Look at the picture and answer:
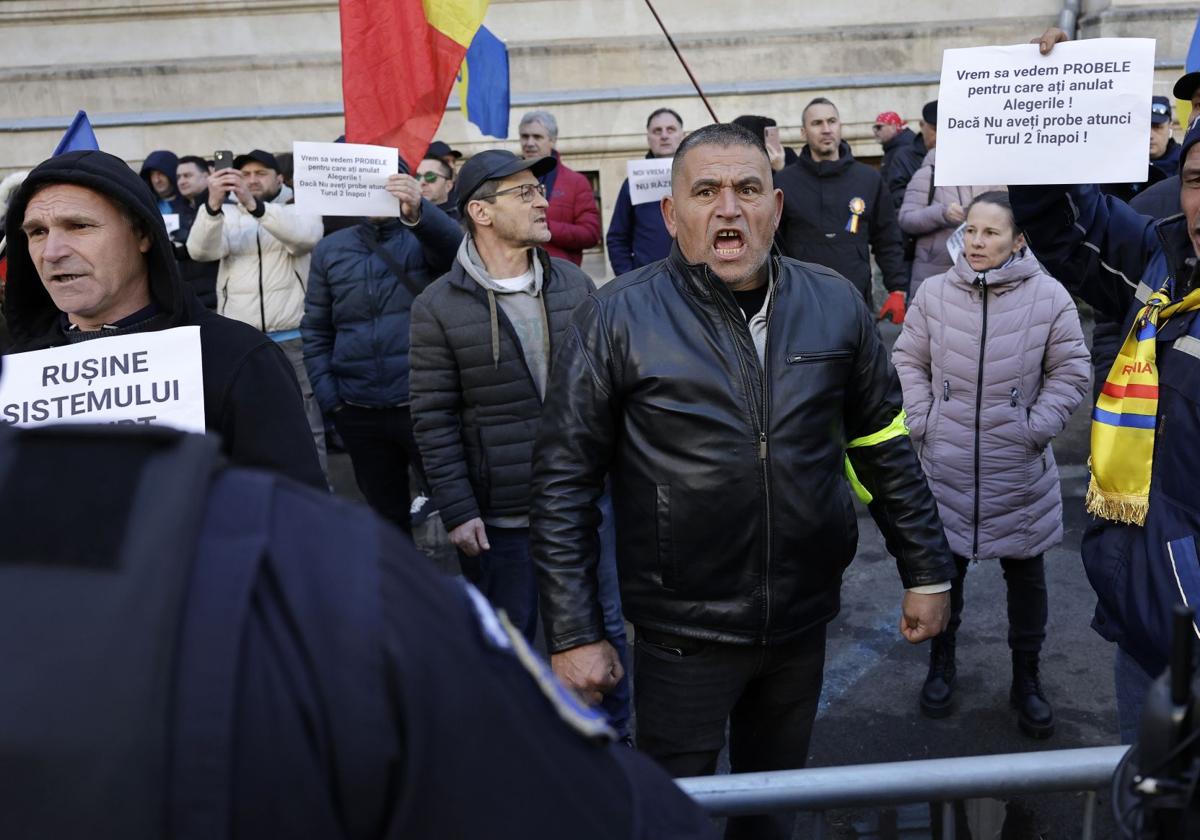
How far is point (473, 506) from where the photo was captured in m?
4.23

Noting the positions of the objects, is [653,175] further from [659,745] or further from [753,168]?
[659,745]

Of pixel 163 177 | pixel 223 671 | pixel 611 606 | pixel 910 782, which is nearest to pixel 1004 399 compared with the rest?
pixel 611 606

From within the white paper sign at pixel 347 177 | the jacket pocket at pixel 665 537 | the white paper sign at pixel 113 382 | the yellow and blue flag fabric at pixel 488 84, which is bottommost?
the jacket pocket at pixel 665 537

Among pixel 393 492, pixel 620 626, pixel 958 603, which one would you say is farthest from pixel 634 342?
pixel 393 492

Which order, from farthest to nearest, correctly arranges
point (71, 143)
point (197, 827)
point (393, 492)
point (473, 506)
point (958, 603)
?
1. point (393, 492)
2. point (958, 603)
3. point (473, 506)
4. point (71, 143)
5. point (197, 827)

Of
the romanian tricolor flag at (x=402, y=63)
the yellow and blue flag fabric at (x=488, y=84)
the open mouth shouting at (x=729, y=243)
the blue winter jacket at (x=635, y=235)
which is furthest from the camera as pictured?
the blue winter jacket at (x=635, y=235)

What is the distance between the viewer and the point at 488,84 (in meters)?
6.75

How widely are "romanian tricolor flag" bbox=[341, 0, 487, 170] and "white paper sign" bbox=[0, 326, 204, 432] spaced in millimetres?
2852

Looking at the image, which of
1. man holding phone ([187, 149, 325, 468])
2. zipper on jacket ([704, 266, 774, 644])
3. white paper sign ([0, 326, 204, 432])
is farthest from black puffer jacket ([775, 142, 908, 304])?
white paper sign ([0, 326, 204, 432])

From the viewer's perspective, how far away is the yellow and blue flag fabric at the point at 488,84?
22.1ft

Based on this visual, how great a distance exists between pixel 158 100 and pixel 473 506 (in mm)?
8849

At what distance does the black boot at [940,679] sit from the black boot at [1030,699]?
24 centimetres

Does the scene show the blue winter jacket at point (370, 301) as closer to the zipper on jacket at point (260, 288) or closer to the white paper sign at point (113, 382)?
the zipper on jacket at point (260, 288)

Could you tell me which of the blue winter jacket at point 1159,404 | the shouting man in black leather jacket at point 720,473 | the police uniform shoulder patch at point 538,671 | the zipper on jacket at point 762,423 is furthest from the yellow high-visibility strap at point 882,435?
the police uniform shoulder patch at point 538,671
